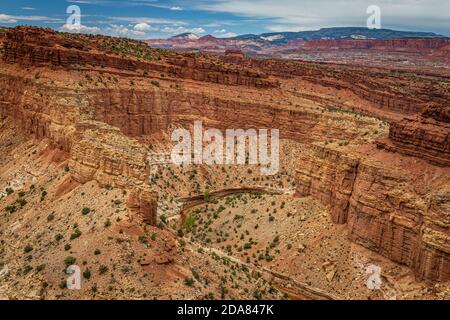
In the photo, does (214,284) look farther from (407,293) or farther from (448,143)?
(448,143)

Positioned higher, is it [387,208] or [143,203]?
[143,203]

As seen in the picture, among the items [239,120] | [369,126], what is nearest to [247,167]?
[239,120]

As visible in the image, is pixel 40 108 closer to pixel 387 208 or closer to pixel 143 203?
pixel 143 203

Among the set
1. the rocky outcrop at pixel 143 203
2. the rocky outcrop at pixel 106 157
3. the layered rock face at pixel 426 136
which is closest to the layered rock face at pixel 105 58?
the rocky outcrop at pixel 106 157

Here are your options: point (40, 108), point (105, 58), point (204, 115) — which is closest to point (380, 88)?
point (204, 115)

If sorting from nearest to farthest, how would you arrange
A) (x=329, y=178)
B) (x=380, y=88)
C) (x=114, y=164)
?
(x=114, y=164) < (x=329, y=178) < (x=380, y=88)

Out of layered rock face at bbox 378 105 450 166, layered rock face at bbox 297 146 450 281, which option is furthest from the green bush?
layered rock face at bbox 378 105 450 166
